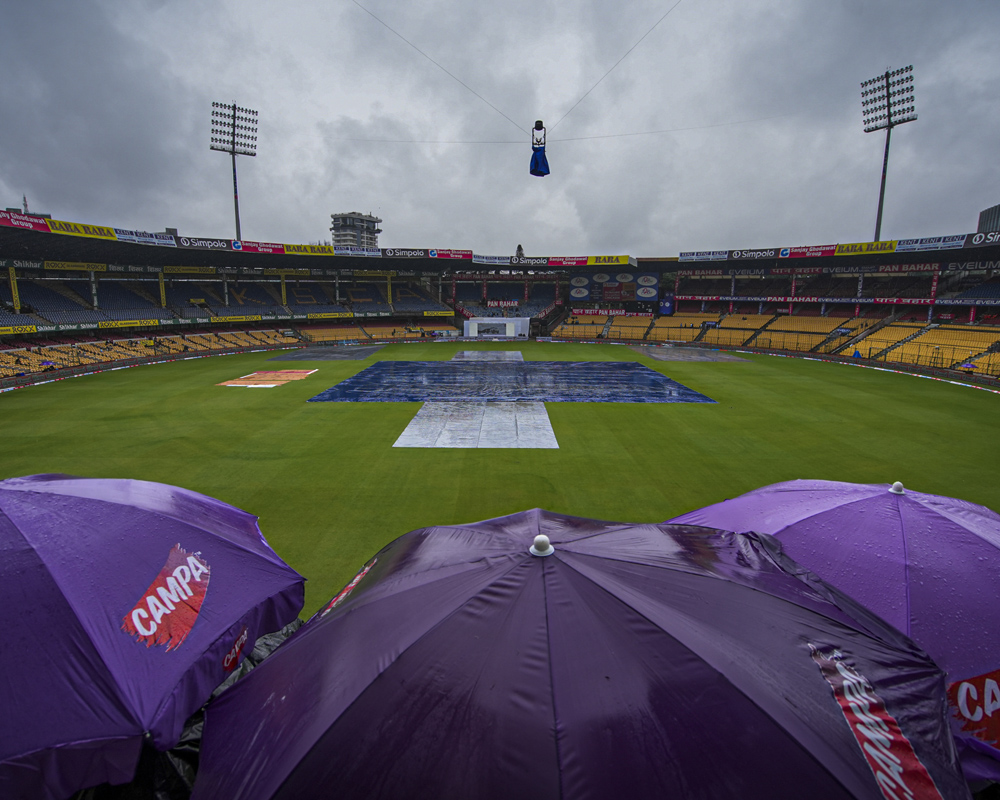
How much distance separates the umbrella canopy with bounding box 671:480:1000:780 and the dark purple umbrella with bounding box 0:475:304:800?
4457 mm

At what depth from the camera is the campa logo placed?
3.30 meters

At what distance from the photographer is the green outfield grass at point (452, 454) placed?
→ 409 inches

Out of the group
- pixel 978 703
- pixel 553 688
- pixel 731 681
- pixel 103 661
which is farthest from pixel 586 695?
pixel 978 703

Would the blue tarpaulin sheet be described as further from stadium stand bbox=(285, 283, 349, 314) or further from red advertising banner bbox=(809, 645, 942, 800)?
stadium stand bbox=(285, 283, 349, 314)

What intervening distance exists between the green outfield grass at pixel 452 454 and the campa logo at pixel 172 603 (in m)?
3.60

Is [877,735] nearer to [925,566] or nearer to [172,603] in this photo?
[925,566]

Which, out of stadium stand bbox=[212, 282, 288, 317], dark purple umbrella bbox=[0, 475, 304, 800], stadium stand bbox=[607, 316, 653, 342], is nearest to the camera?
dark purple umbrella bbox=[0, 475, 304, 800]

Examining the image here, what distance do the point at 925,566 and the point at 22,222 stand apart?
3989cm

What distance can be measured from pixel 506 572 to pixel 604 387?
22.7 m

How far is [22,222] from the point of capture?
2778 cm

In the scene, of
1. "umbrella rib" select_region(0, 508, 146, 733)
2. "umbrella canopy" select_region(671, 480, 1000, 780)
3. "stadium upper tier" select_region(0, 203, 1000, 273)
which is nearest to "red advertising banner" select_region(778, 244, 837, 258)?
"stadium upper tier" select_region(0, 203, 1000, 273)

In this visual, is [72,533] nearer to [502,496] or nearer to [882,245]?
[502,496]

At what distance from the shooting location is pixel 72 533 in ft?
11.3

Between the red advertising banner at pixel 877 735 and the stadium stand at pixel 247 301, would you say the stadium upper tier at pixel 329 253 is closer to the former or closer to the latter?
the stadium stand at pixel 247 301
